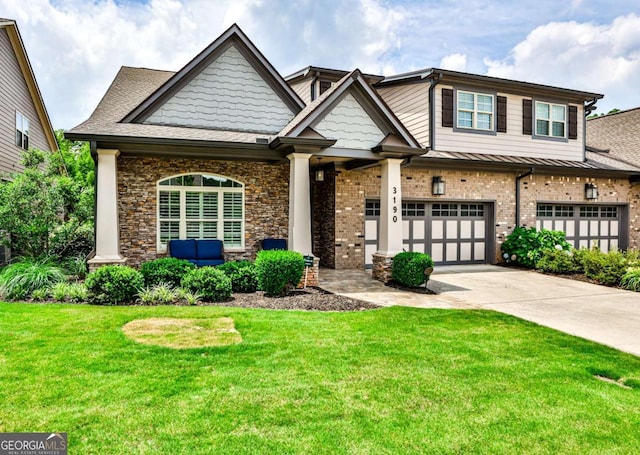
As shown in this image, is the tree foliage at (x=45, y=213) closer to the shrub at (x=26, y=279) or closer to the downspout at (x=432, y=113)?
the shrub at (x=26, y=279)

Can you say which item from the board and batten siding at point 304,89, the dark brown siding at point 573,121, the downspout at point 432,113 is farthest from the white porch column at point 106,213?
the dark brown siding at point 573,121

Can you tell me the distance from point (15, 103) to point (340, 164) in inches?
462

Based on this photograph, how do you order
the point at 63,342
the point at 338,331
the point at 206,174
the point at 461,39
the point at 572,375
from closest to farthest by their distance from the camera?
1. the point at 572,375
2. the point at 63,342
3. the point at 338,331
4. the point at 206,174
5. the point at 461,39

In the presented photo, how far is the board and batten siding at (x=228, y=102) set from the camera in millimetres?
11109

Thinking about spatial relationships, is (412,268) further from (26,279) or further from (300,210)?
(26,279)

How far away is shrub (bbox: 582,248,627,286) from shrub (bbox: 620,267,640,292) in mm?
173

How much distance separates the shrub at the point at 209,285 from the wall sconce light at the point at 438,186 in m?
7.72

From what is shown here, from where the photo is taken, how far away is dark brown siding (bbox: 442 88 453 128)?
13.9 metres

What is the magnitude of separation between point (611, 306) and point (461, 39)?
8897 mm

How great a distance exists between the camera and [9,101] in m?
14.8

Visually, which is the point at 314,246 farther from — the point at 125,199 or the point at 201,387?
the point at 201,387

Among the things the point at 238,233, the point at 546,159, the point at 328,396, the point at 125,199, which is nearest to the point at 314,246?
the point at 238,233

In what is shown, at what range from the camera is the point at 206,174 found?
11719 millimetres
